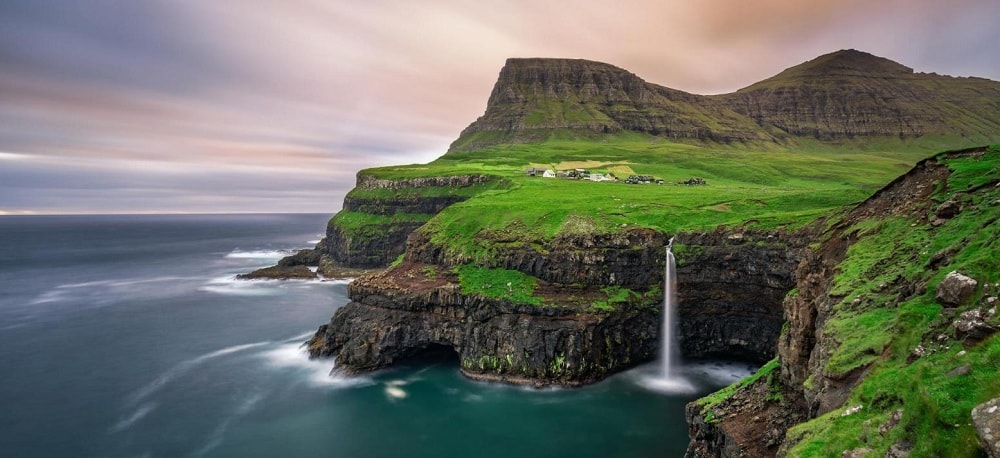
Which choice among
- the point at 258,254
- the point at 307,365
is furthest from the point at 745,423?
the point at 258,254

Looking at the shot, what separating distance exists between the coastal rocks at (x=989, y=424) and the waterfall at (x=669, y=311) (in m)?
42.4

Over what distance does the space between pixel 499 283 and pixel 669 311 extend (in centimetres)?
1873

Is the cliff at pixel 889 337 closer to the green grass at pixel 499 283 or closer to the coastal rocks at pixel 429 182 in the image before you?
the green grass at pixel 499 283

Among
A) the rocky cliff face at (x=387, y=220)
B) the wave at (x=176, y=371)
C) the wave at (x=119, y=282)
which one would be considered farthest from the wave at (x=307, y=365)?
the wave at (x=119, y=282)

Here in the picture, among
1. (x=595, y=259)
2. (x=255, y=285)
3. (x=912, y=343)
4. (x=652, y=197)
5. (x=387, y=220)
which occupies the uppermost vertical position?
(x=652, y=197)

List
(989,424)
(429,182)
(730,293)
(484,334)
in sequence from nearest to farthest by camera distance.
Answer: (989,424) < (484,334) < (730,293) < (429,182)

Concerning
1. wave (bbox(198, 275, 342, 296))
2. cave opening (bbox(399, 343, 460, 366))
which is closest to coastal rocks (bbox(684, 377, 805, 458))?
cave opening (bbox(399, 343, 460, 366))

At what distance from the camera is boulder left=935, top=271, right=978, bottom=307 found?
1392 cm

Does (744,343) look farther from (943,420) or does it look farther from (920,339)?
(943,420)

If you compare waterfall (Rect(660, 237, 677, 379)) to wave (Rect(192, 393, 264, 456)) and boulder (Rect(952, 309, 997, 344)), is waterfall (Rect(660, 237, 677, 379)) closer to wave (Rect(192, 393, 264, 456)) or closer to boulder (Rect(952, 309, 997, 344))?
boulder (Rect(952, 309, 997, 344))

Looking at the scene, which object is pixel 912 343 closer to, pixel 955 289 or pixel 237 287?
pixel 955 289

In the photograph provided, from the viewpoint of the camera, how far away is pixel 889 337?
15.8 meters

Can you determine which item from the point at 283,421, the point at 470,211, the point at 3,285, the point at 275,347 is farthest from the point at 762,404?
the point at 3,285

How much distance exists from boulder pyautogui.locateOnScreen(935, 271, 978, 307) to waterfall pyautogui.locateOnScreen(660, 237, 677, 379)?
35.9 metres
